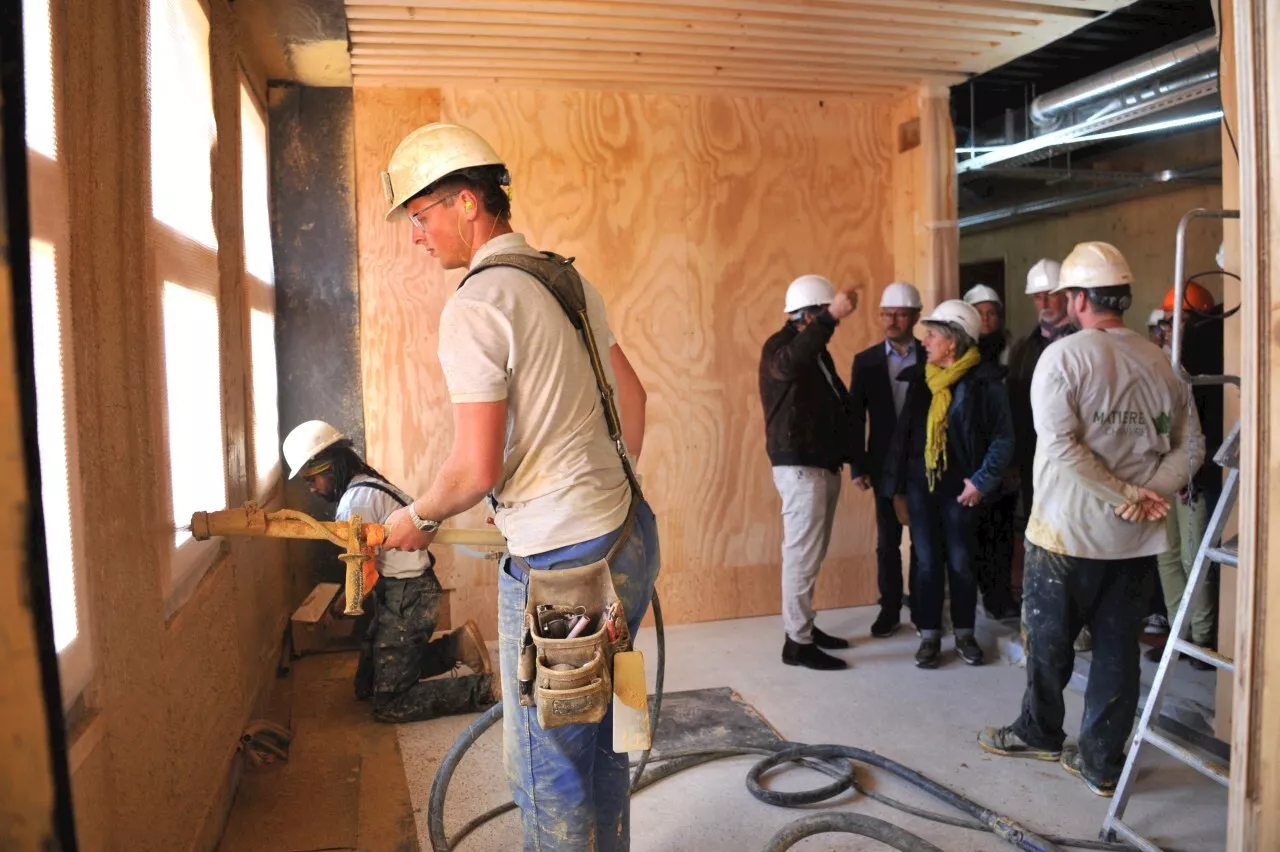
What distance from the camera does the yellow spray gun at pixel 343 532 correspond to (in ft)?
7.36

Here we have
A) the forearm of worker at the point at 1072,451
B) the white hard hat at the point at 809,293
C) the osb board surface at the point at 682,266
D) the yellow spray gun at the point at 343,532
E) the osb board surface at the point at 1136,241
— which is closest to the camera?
the yellow spray gun at the point at 343,532

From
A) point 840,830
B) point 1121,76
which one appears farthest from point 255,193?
point 1121,76

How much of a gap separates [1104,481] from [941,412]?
144 cm

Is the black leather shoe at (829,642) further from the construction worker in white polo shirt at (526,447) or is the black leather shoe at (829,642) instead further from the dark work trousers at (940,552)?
the construction worker in white polo shirt at (526,447)

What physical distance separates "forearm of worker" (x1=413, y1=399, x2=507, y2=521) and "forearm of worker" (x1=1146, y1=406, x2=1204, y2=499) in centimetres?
232

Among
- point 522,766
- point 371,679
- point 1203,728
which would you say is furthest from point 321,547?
point 1203,728

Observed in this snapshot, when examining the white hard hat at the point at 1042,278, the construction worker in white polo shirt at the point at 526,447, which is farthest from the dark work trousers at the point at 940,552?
the construction worker in white polo shirt at the point at 526,447

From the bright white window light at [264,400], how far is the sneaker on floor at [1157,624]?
14.4 ft

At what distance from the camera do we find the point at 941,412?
438cm

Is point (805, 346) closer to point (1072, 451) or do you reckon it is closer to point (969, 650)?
point (1072, 451)

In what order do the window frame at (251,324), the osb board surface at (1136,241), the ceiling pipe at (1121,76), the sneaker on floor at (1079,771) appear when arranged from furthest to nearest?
the osb board surface at (1136,241) < the ceiling pipe at (1121,76) < the window frame at (251,324) < the sneaker on floor at (1079,771)

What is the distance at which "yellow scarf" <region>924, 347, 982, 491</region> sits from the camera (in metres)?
4.36

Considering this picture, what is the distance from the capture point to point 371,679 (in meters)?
4.05

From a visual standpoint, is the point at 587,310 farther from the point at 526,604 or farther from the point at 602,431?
the point at 526,604
